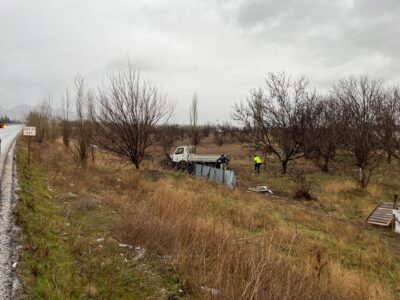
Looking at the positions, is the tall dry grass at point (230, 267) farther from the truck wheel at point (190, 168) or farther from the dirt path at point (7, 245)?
the truck wheel at point (190, 168)

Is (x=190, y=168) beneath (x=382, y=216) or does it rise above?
above

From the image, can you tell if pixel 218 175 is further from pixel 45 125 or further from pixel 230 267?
pixel 45 125

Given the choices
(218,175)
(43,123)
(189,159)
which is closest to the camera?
(218,175)

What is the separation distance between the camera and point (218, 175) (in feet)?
58.7

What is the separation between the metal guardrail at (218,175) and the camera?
678 inches

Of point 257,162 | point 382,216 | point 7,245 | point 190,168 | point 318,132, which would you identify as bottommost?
point 382,216

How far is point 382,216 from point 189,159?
1350 cm

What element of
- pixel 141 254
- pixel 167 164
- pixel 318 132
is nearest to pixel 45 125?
pixel 167 164

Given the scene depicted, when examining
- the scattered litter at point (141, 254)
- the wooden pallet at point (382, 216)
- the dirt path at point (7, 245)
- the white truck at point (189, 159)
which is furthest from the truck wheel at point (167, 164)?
the scattered litter at point (141, 254)

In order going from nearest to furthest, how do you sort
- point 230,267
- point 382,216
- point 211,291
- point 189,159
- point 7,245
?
point 211,291, point 230,267, point 7,245, point 382,216, point 189,159

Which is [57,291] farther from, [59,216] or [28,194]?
[28,194]

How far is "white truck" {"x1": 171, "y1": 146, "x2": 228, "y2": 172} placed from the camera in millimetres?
22052

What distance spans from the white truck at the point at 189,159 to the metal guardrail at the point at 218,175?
81.5 inches

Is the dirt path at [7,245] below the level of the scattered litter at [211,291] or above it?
above
